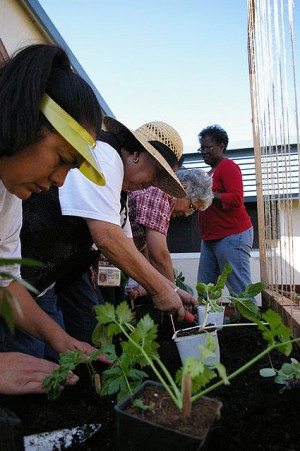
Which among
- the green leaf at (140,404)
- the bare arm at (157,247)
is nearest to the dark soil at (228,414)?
the green leaf at (140,404)

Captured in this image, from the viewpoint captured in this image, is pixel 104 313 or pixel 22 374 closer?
pixel 104 313

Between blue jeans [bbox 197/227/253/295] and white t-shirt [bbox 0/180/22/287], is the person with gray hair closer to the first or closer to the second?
blue jeans [bbox 197/227/253/295]

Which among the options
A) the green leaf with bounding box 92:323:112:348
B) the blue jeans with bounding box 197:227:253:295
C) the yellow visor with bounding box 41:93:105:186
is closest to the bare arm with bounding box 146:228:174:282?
the blue jeans with bounding box 197:227:253:295

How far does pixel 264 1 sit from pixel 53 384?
6.42ft

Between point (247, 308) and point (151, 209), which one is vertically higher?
point (151, 209)

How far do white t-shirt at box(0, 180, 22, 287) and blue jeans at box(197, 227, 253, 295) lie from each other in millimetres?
1981

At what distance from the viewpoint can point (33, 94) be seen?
2.92 ft

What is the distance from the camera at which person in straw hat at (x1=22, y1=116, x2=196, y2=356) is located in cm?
154

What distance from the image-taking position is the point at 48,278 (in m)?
1.70

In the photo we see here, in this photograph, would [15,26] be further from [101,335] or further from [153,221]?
[101,335]

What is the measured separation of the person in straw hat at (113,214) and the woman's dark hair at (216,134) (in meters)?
1.26

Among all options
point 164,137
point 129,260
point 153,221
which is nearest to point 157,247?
point 153,221

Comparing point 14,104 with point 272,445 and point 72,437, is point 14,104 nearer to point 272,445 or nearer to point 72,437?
point 72,437

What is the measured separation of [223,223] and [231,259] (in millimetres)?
280
